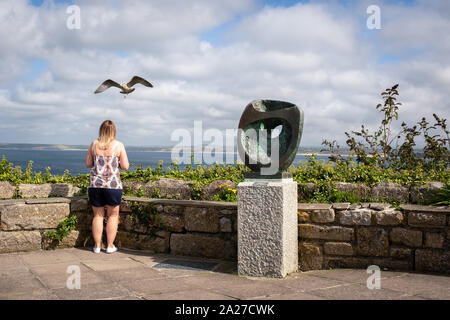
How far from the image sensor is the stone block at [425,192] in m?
4.65

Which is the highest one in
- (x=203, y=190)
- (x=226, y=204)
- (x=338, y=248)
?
(x=203, y=190)

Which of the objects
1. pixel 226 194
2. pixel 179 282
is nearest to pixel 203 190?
pixel 226 194

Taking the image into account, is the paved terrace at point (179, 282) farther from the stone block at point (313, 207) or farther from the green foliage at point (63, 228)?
the stone block at point (313, 207)

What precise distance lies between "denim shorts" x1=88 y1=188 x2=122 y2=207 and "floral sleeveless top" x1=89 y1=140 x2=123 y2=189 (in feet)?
0.18

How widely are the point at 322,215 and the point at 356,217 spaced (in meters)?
0.36

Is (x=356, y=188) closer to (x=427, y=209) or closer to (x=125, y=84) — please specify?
(x=427, y=209)

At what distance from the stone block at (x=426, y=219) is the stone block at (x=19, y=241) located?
453cm

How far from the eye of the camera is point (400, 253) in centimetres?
418

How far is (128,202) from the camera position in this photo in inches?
212

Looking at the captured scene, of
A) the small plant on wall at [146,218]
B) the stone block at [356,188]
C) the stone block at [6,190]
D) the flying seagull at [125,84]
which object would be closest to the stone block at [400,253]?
the stone block at [356,188]

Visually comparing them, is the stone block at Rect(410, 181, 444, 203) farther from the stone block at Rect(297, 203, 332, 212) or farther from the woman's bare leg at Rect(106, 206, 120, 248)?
the woman's bare leg at Rect(106, 206, 120, 248)

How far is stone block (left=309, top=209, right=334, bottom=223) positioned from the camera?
4328 millimetres

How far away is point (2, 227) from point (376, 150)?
6.13 metres

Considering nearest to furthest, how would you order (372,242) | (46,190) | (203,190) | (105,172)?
(372,242) → (105,172) → (203,190) → (46,190)
